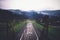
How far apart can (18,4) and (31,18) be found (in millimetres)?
247

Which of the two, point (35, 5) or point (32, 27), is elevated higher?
point (35, 5)

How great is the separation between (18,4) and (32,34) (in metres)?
0.42

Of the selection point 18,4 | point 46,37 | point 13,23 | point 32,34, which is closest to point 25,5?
point 18,4

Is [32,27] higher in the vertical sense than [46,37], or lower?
higher

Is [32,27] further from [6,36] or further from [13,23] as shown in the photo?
[6,36]

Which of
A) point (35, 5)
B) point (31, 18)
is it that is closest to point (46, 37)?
point (31, 18)

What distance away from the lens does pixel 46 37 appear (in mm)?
1541

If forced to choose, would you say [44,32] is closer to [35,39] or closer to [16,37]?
[35,39]

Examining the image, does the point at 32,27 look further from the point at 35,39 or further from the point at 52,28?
the point at 52,28

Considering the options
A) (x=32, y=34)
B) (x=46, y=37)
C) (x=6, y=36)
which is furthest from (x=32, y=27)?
(x=6, y=36)

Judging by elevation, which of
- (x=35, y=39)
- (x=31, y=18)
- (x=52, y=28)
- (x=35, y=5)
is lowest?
(x=35, y=39)

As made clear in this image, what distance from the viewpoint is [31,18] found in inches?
60.8

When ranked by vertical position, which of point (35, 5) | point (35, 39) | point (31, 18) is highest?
point (35, 5)

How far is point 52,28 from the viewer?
5.12ft
